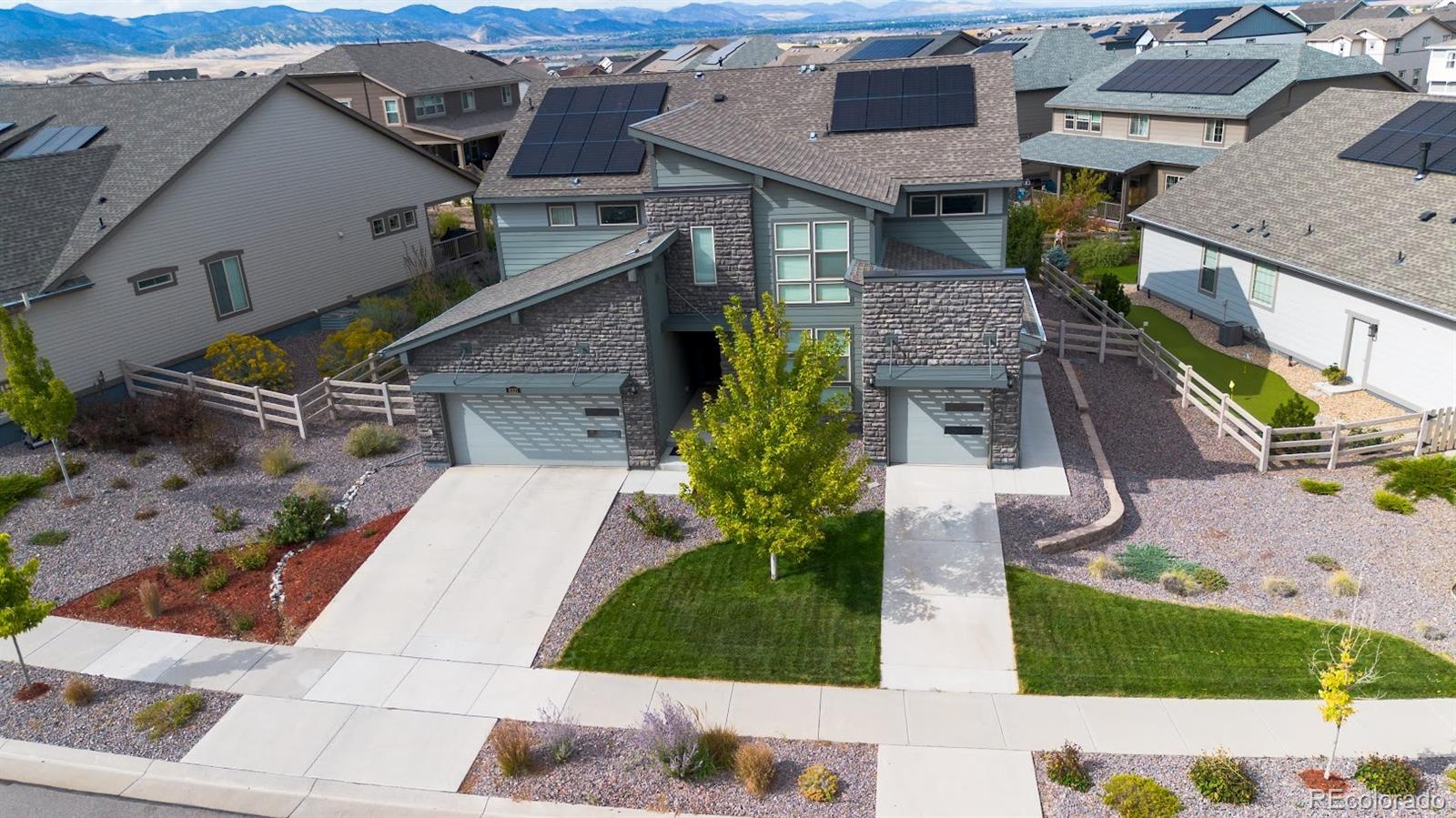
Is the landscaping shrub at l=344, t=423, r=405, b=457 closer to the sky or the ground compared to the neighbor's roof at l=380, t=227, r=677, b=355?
closer to the ground

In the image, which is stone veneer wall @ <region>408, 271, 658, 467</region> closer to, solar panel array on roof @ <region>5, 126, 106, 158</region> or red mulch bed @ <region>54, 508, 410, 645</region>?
red mulch bed @ <region>54, 508, 410, 645</region>

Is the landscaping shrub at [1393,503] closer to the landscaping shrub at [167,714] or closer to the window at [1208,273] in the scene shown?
→ the window at [1208,273]

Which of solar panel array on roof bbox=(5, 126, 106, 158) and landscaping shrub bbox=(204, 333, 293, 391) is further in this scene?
solar panel array on roof bbox=(5, 126, 106, 158)

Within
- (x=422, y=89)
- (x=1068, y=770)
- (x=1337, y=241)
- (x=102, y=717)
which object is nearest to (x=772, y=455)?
(x=1068, y=770)

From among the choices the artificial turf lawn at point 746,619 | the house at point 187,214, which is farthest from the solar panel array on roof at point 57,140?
the artificial turf lawn at point 746,619

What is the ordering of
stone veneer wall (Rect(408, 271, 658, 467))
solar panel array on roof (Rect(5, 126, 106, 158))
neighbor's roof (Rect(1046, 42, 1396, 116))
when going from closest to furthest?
1. stone veneer wall (Rect(408, 271, 658, 467))
2. solar panel array on roof (Rect(5, 126, 106, 158))
3. neighbor's roof (Rect(1046, 42, 1396, 116))

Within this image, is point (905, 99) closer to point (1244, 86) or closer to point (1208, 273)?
point (1208, 273)

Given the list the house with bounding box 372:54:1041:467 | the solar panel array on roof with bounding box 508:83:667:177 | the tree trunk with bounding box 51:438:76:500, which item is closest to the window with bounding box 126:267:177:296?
the tree trunk with bounding box 51:438:76:500
